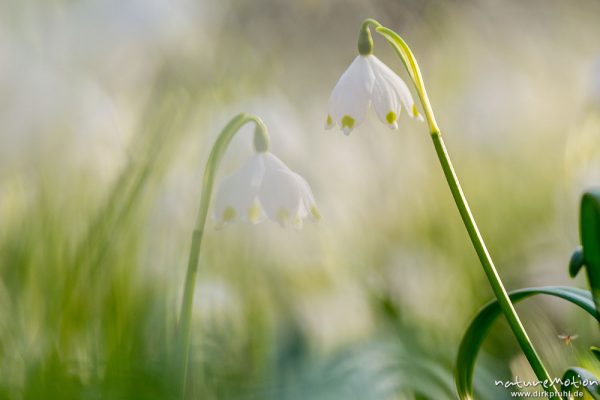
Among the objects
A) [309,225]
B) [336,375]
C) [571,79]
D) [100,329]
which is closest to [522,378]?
[336,375]

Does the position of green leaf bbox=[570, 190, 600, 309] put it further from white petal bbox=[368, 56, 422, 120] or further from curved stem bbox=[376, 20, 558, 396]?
white petal bbox=[368, 56, 422, 120]

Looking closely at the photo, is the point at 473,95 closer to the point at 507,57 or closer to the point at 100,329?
the point at 507,57

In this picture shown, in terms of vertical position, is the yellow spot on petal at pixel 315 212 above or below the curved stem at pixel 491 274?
above

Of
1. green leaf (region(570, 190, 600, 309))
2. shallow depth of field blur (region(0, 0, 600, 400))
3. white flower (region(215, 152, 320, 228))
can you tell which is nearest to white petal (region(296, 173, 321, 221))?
white flower (region(215, 152, 320, 228))

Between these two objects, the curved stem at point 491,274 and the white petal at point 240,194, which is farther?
the white petal at point 240,194

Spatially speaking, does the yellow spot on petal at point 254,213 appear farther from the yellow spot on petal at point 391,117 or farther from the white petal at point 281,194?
the yellow spot on petal at point 391,117

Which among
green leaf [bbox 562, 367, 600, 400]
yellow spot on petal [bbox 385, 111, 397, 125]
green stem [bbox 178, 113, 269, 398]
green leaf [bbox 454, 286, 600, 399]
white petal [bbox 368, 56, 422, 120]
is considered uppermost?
white petal [bbox 368, 56, 422, 120]

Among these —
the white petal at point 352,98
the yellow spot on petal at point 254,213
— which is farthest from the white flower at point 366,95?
the yellow spot on petal at point 254,213
